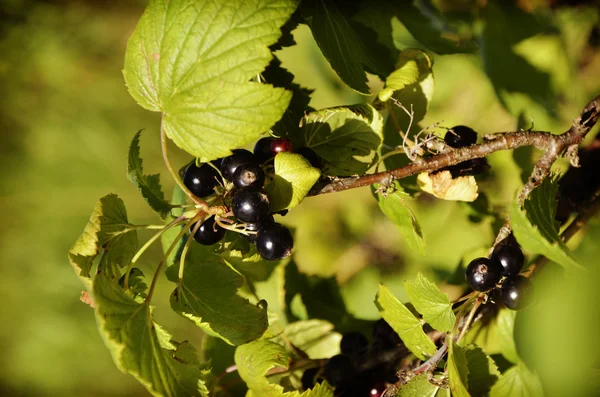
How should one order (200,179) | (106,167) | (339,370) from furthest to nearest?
(106,167) → (339,370) → (200,179)

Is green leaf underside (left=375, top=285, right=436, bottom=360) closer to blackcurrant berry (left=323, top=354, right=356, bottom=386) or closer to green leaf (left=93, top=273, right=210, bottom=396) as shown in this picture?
blackcurrant berry (left=323, top=354, right=356, bottom=386)

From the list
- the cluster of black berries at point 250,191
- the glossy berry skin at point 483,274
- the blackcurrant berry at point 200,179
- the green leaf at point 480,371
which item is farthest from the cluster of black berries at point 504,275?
the blackcurrant berry at point 200,179

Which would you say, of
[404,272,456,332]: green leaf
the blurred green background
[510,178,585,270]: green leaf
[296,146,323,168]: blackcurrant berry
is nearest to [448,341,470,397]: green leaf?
[404,272,456,332]: green leaf

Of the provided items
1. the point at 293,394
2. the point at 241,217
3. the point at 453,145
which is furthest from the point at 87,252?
the point at 453,145

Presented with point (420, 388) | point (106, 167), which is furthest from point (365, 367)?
point (106, 167)

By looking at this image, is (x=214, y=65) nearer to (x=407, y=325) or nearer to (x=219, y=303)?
(x=219, y=303)

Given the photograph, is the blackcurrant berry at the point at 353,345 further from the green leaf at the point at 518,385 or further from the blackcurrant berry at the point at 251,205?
the blackcurrant berry at the point at 251,205

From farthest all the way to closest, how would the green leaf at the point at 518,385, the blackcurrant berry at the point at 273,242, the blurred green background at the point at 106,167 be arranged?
the blurred green background at the point at 106,167
the green leaf at the point at 518,385
the blackcurrant berry at the point at 273,242
